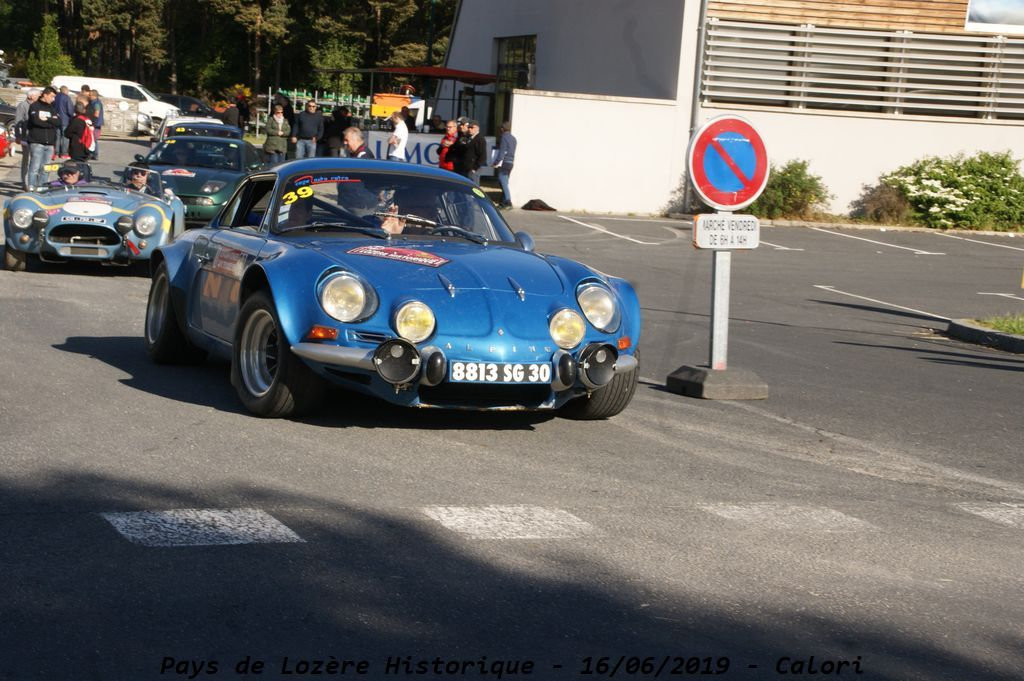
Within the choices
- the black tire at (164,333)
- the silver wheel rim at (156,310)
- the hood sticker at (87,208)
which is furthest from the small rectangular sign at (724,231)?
the hood sticker at (87,208)

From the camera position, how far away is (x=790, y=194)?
2942cm

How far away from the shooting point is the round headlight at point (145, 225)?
14875mm

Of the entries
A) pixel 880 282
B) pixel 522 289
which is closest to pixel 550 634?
pixel 522 289

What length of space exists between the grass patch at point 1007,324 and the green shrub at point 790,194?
14813mm

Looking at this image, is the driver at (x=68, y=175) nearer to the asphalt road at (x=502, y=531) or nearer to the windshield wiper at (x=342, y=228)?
the asphalt road at (x=502, y=531)

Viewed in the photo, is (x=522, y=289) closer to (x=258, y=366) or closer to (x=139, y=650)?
(x=258, y=366)

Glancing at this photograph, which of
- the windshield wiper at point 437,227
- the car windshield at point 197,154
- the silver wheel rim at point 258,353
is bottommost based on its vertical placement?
the silver wheel rim at point 258,353

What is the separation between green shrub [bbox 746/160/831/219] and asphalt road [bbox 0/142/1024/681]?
62.9ft

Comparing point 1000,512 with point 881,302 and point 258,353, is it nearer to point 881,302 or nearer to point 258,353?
point 258,353

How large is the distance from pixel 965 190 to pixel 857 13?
172 inches

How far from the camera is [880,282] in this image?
20.2m

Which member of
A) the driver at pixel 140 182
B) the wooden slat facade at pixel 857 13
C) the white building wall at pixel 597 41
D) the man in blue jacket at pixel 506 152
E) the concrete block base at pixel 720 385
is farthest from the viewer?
the white building wall at pixel 597 41

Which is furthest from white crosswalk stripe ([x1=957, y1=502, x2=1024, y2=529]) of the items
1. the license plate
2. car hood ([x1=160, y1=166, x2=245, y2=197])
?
car hood ([x1=160, y1=166, x2=245, y2=197])

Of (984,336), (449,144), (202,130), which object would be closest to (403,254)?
(984,336)
